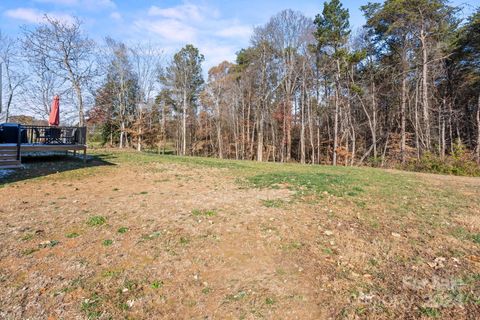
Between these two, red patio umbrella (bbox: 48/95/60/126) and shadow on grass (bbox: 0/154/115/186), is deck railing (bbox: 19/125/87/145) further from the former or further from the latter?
shadow on grass (bbox: 0/154/115/186)

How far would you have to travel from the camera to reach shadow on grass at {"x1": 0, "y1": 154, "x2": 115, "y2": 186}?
6.70 m

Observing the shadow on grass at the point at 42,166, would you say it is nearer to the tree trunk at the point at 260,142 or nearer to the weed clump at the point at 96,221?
the weed clump at the point at 96,221

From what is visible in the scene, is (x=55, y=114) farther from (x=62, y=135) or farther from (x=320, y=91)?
(x=320, y=91)

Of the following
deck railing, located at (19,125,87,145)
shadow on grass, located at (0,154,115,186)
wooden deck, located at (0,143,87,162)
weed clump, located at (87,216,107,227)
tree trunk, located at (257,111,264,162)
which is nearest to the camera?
weed clump, located at (87,216,107,227)

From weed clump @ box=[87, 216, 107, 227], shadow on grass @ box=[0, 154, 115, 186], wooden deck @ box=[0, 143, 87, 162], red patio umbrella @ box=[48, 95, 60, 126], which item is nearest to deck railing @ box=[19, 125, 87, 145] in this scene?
red patio umbrella @ box=[48, 95, 60, 126]

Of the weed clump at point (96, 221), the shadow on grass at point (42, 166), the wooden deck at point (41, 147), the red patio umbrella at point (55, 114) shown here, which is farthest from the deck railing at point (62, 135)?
the weed clump at point (96, 221)

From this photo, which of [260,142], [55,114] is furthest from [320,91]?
[55,114]

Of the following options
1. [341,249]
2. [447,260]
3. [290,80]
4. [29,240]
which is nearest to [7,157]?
[29,240]

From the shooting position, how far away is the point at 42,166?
8148 mm

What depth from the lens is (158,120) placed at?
98.0 ft

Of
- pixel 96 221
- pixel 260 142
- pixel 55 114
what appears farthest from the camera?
pixel 260 142

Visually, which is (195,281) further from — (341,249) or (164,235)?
(341,249)

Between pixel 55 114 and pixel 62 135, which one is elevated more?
pixel 55 114

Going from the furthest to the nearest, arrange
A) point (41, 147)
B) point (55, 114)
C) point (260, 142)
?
point (260, 142) → point (55, 114) → point (41, 147)
